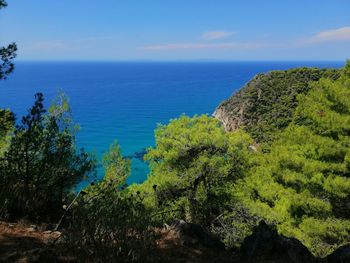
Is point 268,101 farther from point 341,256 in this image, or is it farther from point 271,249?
point 341,256

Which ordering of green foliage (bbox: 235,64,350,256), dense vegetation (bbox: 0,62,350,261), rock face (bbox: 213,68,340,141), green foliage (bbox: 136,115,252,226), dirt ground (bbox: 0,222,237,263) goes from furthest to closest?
rock face (bbox: 213,68,340,141), green foliage (bbox: 136,115,252,226), green foliage (bbox: 235,64,350,256), dirt ground (bbox: 0,222,237,263), dense vegetation (bbox: 0,62,350,261)

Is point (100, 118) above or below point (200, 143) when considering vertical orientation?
below

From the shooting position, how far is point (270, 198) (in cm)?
1625

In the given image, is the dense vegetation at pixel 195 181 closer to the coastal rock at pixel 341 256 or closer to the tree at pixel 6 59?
the tree at pixel 6 59

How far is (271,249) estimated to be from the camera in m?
7.91

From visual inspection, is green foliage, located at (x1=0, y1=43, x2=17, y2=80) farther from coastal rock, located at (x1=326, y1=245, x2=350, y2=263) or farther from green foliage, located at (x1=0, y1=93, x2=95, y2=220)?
coastal rock, located at (x1=326, y1=245, x2=350, y2=263)

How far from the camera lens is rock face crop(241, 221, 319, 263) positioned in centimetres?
771

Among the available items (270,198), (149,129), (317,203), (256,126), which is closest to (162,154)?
(270,198)

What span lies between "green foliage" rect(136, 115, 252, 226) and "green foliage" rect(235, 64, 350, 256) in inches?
189

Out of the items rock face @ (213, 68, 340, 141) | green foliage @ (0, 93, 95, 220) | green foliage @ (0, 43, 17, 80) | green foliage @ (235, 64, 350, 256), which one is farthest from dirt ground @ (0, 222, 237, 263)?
rock face @ (213, 68, 340, 141)

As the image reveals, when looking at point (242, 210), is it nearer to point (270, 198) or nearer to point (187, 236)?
point (270, 198)

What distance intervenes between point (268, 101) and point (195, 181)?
7478cm

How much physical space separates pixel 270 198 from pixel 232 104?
299 ft

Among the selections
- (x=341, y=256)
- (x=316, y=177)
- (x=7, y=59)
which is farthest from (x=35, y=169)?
(x=316, y=177)
